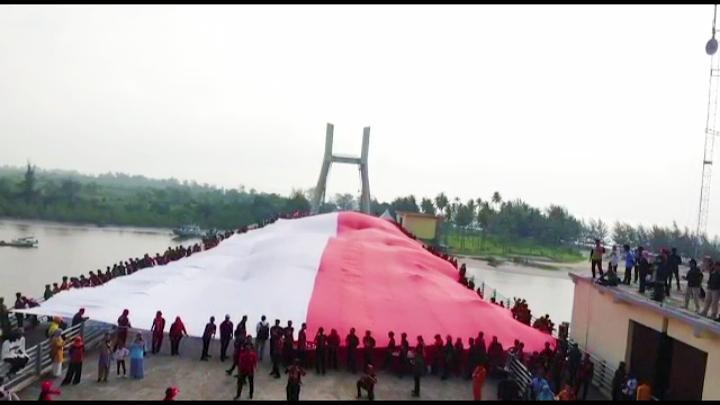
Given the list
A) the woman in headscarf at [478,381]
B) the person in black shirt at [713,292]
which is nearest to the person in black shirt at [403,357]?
the woman in headscarf at [478,381]

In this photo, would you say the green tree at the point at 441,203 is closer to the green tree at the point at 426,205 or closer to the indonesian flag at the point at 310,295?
the green tree at the point at 426,205

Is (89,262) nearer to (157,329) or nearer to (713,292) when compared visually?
(157,329)

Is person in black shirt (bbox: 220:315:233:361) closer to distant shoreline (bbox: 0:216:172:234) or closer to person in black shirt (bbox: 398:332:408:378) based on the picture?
person in black shirt (bbox: 398:332:408:378)

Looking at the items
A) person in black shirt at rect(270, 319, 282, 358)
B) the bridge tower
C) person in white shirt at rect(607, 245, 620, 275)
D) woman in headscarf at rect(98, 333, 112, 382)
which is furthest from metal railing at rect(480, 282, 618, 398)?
the bridge tower

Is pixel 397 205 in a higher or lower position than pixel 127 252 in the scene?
higher

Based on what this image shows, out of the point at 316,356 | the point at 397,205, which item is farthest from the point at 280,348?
the point at 397,205

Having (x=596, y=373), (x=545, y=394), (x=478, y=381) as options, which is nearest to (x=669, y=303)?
(x=596, y=373)

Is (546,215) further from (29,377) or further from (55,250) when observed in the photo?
(29,377)
